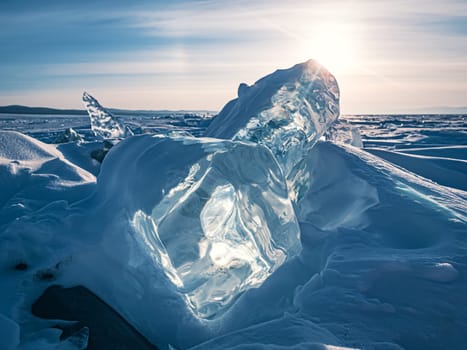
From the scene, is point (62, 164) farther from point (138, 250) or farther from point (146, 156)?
point (138, 250)

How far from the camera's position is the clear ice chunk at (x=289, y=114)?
2707 mm

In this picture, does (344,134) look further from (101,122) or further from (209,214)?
(101,122)

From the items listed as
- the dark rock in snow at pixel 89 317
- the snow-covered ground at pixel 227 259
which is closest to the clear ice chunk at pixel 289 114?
the snow-covered ground at pixel 227 259

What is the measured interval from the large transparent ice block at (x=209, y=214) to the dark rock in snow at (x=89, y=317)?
261 millimetres

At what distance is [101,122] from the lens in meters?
5.86

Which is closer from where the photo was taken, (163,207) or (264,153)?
(163,207)

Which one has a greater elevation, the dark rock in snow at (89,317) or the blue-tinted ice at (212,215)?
the blue-tinted ice at (212,215)

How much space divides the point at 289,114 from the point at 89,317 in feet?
6.65

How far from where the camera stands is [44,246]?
162cm

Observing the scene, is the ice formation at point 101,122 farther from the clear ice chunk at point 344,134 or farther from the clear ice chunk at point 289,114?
the clear ice chunk at point 344,134

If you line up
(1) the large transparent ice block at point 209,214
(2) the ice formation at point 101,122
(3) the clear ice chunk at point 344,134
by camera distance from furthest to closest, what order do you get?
1. (2) the ice formation at point 101,122
2. (3) the clear ice chunk at point 344,134
3. (1) the large transparent ice block at point 209,214

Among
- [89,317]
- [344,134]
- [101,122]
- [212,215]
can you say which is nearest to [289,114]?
[212,215]

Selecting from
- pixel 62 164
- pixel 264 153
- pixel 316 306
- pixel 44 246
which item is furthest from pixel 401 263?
pixel 62 164

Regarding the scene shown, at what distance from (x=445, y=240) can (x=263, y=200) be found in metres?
0.95
